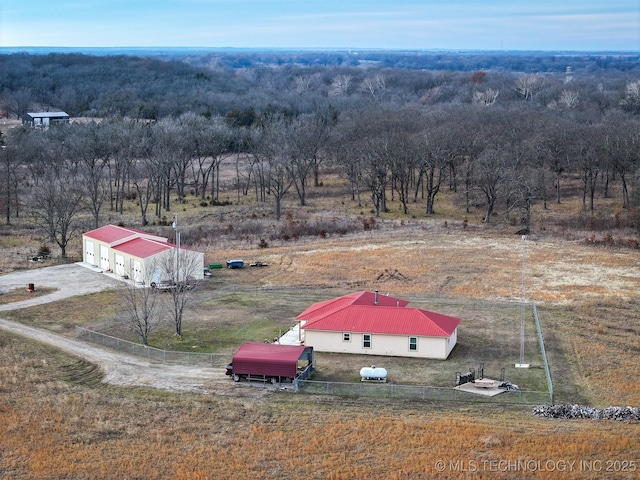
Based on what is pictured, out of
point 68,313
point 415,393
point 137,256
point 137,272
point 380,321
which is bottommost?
point 68,313

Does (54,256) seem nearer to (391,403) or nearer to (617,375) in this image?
(391,403)

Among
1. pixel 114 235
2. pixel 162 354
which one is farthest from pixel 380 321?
pixel 114 235

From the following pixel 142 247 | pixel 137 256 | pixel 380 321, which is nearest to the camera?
pixel 380 321

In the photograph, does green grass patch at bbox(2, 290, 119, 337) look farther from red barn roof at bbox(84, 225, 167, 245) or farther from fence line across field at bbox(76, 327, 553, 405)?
fence line across field at bbox(76, 327, 553, 405)

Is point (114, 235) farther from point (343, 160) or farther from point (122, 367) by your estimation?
point (343, 160)

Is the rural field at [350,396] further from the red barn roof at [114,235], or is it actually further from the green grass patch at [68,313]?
the red barn roof at [114,235]

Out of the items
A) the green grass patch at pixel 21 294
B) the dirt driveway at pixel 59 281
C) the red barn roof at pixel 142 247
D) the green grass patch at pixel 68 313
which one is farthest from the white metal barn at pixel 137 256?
the green grass patch at pixel 21 294
